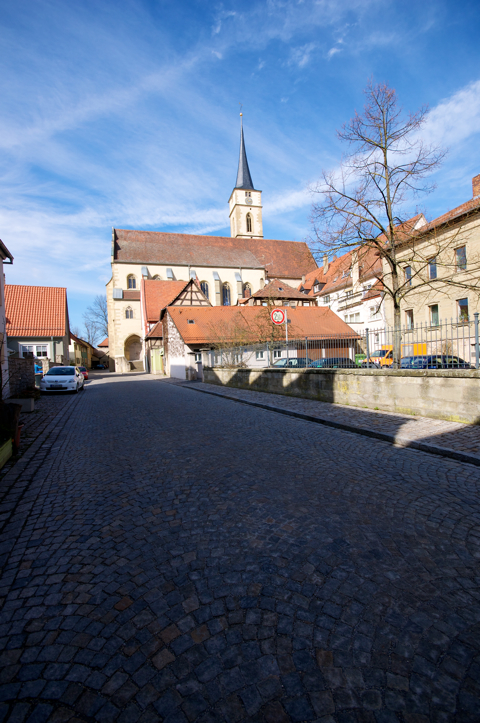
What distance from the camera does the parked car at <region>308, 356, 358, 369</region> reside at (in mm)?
11016

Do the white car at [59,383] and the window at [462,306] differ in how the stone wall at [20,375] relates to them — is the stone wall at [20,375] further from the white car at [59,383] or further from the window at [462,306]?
the window at [462,306]

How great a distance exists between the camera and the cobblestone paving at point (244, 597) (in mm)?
1773

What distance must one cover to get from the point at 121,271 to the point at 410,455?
53867 millimetres

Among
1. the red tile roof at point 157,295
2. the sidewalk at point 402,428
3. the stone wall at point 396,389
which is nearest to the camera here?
the sidewalk at point 402,428

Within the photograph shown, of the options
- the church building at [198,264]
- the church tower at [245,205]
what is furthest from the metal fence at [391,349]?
the church tower at [245,205]

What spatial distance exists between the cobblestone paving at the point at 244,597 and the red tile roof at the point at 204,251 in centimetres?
5392

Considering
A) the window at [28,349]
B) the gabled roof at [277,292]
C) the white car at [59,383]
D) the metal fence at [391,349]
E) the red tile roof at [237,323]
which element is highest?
the gabled roof at [277,292]

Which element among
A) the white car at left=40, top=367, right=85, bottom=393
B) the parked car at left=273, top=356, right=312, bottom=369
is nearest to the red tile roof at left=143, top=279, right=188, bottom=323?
the white car at left=40, top=367, right=85, bottom=393

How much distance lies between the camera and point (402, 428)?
7156 mm

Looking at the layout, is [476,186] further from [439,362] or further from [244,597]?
[244,597]

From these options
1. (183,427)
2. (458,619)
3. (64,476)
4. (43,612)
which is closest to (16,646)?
(43,612)

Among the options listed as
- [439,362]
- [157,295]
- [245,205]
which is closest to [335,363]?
[439,362]

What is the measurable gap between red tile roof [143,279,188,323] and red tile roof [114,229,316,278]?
33.7 ft

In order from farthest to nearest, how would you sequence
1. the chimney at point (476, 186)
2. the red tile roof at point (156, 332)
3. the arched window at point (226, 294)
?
the arched window at point (226, 294), the red tile roof at point (156, 332), the chimney at point (476, 186)
